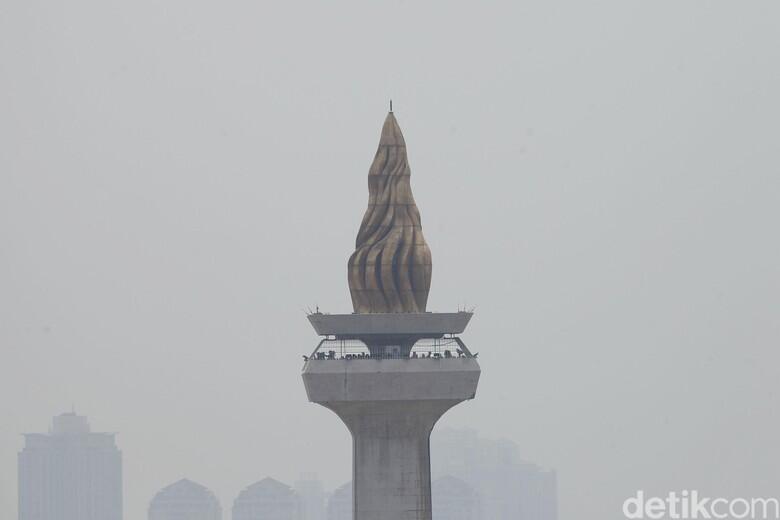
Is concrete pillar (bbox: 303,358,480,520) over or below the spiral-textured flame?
below

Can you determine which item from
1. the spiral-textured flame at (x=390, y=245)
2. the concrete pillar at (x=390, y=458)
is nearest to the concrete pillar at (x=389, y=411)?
the concrete pillar at (x=390, y=458)

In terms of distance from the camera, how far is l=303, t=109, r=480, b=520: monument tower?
122 meters

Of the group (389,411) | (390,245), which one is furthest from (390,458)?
(390,245)

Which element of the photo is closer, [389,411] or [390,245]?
[389,411]

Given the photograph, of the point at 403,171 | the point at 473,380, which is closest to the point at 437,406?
the point at 473,380

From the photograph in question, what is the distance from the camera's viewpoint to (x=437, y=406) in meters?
123

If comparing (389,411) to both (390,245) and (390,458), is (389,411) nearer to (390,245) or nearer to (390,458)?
(390,458)

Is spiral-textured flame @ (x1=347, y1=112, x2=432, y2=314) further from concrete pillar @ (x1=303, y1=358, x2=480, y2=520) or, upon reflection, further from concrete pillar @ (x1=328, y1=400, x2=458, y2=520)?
concrete pillar @ (x1=328, y1=400, x2=458, y2=520)

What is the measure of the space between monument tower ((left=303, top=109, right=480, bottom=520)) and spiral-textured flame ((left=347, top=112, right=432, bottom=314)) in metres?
0.04

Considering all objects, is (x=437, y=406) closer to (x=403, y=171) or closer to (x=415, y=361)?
(x=415, y=361)

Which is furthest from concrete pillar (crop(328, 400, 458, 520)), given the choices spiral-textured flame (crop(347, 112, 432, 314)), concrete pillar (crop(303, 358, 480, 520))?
spiral-textured flame (crop(347, 112, 432, 314))

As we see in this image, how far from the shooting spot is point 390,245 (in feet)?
404

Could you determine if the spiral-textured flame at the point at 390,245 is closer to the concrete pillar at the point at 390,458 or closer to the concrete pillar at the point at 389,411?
the concrete pillar at the point at 389,411

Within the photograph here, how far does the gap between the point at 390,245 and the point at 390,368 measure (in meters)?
5.40
